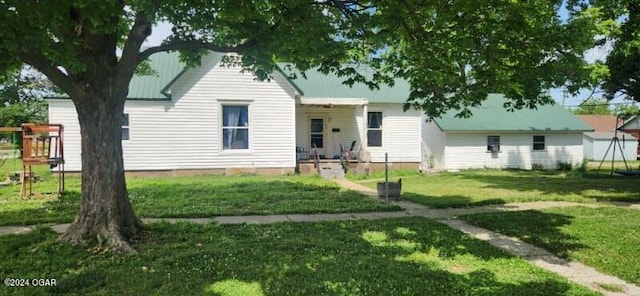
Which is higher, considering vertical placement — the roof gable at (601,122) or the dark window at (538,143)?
the roof gable at (601,122)

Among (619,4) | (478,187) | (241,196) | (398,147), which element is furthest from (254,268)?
(398,147)

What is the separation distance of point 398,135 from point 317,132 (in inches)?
158

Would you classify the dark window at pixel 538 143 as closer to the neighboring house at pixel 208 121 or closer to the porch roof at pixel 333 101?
the neighboring house at pixel 208 121

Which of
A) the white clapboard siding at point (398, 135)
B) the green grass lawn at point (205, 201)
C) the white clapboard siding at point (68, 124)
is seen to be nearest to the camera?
the green grass lawn at point (205, 201)

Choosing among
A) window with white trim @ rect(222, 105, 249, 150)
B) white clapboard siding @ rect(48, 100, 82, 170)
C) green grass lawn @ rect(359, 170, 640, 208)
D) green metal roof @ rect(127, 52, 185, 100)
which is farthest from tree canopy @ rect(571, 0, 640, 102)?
white clapboard siding @ rect(48, 100, 82, 170)

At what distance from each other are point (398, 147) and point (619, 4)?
1097 cm

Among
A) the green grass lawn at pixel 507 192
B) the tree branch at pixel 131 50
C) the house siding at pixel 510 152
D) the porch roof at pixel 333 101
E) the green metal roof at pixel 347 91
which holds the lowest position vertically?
the green grass lawn at pixel 507 192

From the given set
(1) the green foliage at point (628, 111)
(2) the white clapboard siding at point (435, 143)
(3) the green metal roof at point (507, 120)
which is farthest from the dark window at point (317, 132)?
(1) the green foliage at point (628, 111)

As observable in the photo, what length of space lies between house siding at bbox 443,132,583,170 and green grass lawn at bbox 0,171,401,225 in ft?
42.6

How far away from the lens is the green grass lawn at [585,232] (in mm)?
6164

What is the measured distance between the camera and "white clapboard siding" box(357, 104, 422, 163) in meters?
21.7

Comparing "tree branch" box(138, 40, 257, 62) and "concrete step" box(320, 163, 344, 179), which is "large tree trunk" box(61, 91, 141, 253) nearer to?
"tree branch" box(138, 40, 257, 62)

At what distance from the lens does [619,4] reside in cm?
1303

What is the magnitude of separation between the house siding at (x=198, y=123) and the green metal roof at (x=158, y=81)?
0.88ft
